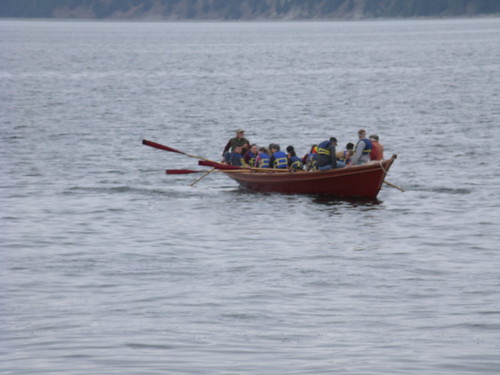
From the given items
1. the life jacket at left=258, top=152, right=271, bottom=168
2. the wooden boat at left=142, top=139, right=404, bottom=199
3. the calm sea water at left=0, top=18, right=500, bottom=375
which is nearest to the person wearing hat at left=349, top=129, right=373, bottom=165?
the wooden boat at left=142, top=139, right=404, bottom=199

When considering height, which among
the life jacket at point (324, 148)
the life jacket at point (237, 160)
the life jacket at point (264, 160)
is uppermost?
the life jacket at point (324, 148)

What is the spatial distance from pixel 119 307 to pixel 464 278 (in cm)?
710

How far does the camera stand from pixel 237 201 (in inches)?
1318

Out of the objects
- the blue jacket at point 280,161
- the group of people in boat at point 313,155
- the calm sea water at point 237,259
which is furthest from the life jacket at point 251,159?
the blue jacket at point 280,161

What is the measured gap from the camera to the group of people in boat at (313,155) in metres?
32.2

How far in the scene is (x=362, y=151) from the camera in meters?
32.1

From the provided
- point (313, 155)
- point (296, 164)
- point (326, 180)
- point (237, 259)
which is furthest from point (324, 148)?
point (237, 259)

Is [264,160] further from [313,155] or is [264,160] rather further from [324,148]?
[324,148]

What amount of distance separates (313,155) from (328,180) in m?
1.35

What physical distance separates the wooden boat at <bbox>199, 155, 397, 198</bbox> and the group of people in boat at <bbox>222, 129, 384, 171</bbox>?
0.41 metres

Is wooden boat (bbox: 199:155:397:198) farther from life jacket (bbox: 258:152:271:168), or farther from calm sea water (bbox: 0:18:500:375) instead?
calm sea water (bbox: 0:18:500:375)

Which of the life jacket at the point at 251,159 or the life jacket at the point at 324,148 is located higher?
the life jacket at the point at 324,148

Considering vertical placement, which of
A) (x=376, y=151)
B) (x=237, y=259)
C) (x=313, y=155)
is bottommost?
(x=237, y=259)

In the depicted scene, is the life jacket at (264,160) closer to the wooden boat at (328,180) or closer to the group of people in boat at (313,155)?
the group of people in boat at (313,155)
